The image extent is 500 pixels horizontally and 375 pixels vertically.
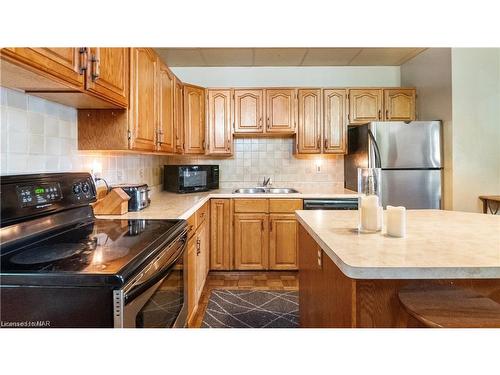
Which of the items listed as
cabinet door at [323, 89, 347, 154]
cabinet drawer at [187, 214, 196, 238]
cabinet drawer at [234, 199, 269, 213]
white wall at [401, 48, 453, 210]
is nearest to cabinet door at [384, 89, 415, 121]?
white wall at [401, 48, 453, 210]

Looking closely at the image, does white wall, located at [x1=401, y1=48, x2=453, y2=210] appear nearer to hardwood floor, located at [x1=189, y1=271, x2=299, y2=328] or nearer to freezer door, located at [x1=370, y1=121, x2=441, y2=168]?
freezer door, located at [x1=370, y1=121, x2=441, y2=168]

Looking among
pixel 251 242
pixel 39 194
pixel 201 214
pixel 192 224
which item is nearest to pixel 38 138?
pixel 39 194

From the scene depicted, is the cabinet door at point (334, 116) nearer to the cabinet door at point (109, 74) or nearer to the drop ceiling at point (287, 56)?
the drop ceiling at point (287, 56)

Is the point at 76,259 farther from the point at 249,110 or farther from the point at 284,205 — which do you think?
the point at 249,110

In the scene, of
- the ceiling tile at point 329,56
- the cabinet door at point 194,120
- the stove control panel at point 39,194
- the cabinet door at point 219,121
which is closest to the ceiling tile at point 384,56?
the ceiling tile at point 329,56

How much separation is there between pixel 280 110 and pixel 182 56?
4.11 feet

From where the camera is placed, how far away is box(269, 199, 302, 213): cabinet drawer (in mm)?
3418

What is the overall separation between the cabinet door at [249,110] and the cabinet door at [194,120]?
39 centimetres

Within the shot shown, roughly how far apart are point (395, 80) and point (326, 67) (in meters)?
0.90

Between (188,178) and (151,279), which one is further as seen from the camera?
(188,178)

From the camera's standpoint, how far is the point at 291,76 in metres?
4.03

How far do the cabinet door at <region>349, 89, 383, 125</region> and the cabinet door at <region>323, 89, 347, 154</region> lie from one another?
9 cm
